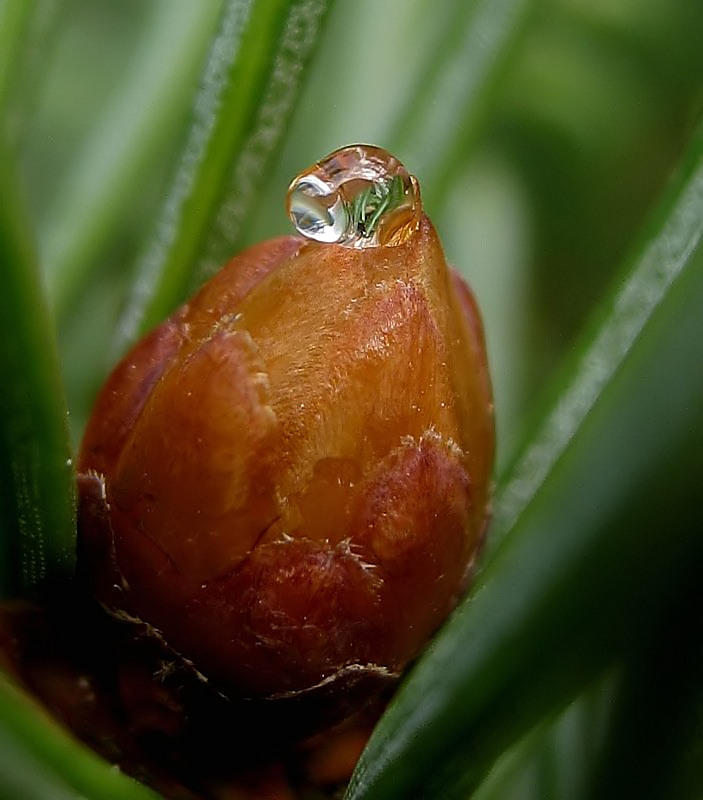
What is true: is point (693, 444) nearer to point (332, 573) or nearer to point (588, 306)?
Answer: point (332, 573)

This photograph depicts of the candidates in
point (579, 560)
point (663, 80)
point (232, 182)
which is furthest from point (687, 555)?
point (663, 80)

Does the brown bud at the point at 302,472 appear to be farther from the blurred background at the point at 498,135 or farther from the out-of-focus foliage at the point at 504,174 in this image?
the blurred background at the point at 498,135

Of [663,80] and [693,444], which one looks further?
[663,80]

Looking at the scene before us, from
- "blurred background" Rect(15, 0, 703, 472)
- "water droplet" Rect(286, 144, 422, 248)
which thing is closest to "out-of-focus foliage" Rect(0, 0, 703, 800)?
"blurred background" Rect(15, 0, 703, 472)

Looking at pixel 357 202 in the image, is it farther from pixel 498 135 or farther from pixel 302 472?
pixel 498 135

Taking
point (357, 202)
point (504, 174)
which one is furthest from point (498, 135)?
point (357, 202)

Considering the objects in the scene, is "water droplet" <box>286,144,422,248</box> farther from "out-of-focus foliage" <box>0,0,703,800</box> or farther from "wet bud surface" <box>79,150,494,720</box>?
"out-of-focus foliage" <box>0,0,703,800</box>

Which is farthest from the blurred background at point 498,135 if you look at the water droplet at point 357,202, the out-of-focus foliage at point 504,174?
the water droplet at point 357,202
